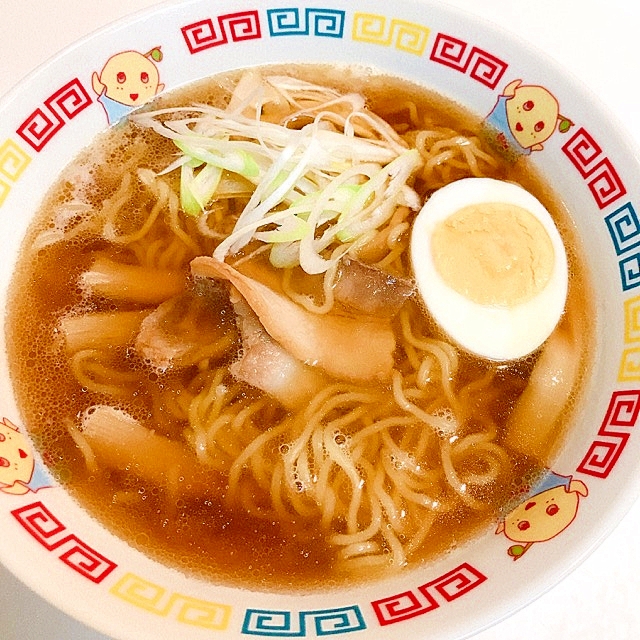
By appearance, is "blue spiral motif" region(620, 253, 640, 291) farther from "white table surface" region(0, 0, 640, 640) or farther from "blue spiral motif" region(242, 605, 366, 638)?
"blue spiral motif" region(242, 605, 366, 638)

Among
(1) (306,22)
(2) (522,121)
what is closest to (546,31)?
(2) (522,121)

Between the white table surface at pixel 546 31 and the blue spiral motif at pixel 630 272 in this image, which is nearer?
the blue spiral motif at pixel 630 272

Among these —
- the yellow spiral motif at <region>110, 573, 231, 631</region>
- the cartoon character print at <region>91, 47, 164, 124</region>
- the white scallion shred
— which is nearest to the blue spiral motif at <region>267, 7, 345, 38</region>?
the white scallion shred

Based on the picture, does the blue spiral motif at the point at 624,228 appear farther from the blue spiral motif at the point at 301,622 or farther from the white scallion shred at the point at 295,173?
the blue spiral motif at the point at 301,622

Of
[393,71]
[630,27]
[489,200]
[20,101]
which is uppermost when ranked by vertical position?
[630,27]

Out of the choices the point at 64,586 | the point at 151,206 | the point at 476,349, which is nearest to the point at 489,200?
the point at 476,349

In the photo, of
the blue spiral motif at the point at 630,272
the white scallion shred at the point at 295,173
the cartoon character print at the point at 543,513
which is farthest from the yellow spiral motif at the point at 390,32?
the cartoon character print at the point at 543,513

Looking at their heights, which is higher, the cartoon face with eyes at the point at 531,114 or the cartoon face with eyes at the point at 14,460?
the cartoon face with eyes at the point at 531,114

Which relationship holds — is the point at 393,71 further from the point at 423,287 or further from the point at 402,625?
the point at 402,625
